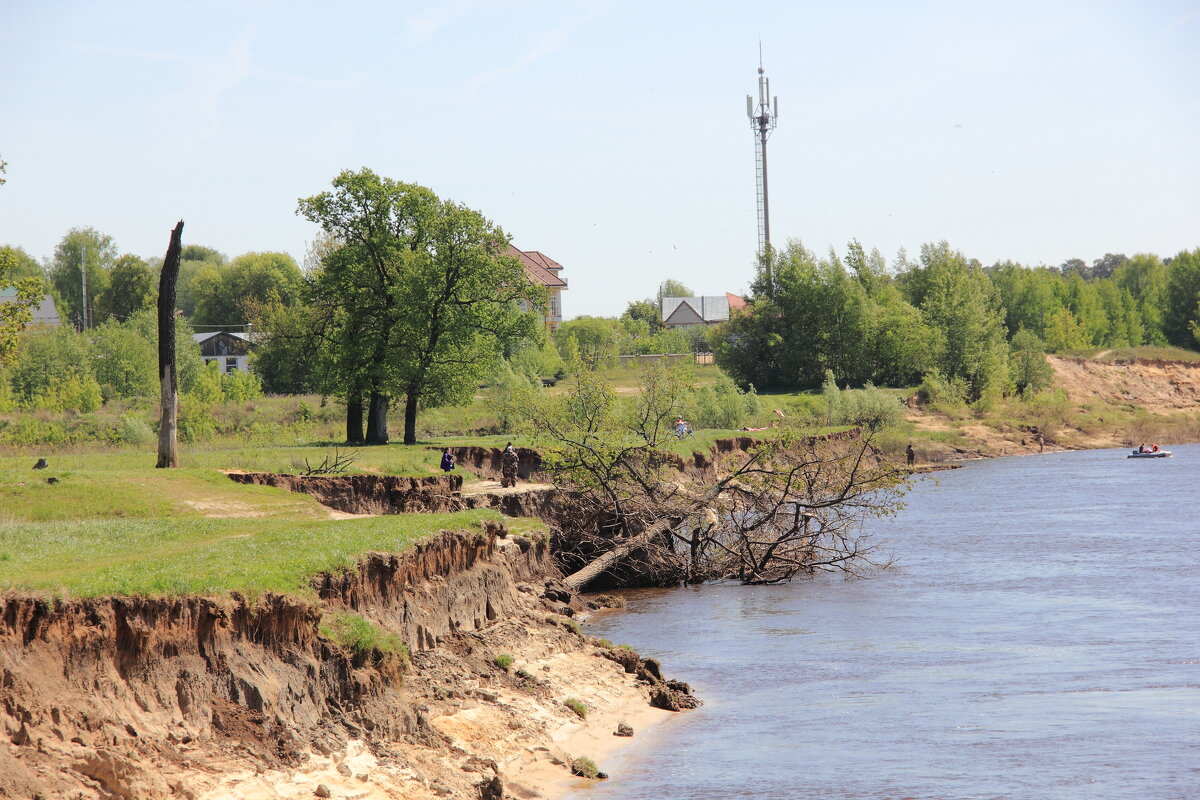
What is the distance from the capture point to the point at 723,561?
3047cm

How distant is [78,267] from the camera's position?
11688cm

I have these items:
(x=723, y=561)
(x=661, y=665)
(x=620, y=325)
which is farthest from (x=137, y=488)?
(x=620, y=325)

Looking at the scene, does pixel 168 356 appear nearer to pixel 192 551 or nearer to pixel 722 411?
pixel 192 551

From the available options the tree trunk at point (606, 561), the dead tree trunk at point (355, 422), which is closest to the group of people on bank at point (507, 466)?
the tree trunk at point (606, 561)

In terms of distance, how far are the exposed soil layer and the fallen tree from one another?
12016 millimetres

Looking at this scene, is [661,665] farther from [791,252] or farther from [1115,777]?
[791,252]

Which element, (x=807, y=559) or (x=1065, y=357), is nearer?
(x=807, y=559)

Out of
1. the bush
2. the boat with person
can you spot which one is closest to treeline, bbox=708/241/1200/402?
the boat with person

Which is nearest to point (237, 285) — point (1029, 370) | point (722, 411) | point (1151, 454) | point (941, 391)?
point (722, 411)

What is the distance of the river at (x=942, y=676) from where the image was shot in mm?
14906

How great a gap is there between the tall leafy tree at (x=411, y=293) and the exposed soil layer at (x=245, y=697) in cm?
2407

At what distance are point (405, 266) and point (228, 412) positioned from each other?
1013 inches

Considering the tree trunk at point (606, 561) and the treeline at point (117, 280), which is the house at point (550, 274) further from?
the tree trunk at point (606, 561)

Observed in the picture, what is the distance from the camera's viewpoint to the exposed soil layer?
10383 mm
